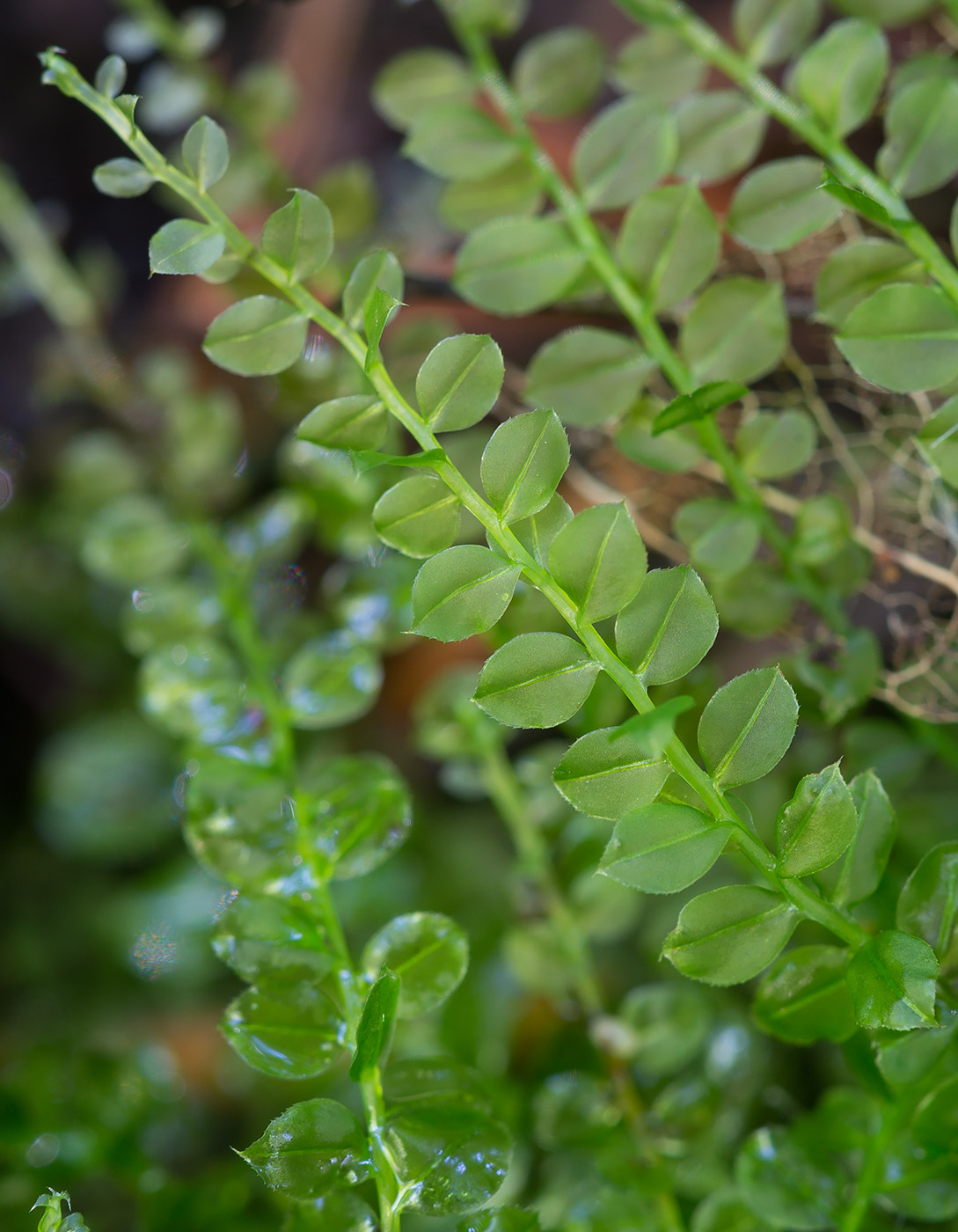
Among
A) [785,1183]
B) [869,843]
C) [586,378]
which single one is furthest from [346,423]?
[785,1183]

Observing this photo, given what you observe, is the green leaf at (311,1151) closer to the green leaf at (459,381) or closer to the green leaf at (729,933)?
the green leaf at (729,933)

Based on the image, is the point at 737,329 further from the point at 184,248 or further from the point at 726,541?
the point at 184,248

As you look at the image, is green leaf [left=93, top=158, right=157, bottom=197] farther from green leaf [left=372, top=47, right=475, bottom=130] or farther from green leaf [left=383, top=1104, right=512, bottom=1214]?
green leaf [left=383, top=1104, right=512, bottom=1214]

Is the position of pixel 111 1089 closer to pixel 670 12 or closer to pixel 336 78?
pixel 670 12

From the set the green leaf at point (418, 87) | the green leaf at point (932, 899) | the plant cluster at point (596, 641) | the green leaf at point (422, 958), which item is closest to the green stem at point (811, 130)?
the plant cluster at point (596, 641)

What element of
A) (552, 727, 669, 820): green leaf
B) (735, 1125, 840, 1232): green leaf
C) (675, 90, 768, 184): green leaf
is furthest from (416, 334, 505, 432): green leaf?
(735, 1125, 840, 1232): green leaf

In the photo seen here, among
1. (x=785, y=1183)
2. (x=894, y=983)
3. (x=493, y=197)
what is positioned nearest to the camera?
(x=894, y=983)
